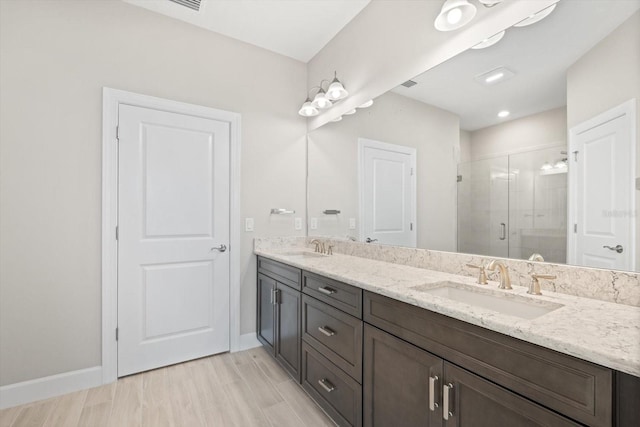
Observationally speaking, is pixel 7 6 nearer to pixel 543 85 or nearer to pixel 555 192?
pixel 543 85

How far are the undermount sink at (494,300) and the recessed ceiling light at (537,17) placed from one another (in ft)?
4.11

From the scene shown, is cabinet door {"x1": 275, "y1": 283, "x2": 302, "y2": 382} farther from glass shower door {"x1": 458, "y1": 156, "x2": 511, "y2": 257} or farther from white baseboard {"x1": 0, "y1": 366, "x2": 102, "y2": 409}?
white baseboard {"x1": 0, "y1": 366, "x2": 102, "y2": 409}

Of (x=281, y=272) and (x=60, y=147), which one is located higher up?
(x=60, y=147)

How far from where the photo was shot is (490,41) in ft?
5.10

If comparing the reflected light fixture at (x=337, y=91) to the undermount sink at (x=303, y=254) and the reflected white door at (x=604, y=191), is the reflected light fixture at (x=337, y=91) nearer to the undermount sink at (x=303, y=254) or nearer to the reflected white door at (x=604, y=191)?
the undermount sink at (x=303, y=254)

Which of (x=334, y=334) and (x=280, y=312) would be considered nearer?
(x=334, y=334)

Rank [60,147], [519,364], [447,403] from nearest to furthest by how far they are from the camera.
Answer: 1. [519,364]
2. [447,403]
3. [60,147]

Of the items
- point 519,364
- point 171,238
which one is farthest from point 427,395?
point 171,238

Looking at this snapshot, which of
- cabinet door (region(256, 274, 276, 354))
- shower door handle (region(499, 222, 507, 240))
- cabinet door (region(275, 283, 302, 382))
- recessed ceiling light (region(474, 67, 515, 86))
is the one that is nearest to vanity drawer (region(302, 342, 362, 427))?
cabinet door (region(275, 283, 302, 382))

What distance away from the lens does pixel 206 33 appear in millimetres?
2666

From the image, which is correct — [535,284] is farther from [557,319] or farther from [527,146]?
[527,146]

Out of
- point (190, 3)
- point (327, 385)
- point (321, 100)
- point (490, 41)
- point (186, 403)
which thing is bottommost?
point (186, 403)

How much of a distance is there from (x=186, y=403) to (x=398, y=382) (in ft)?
4.89

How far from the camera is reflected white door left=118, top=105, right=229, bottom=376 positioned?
232 centimetres
